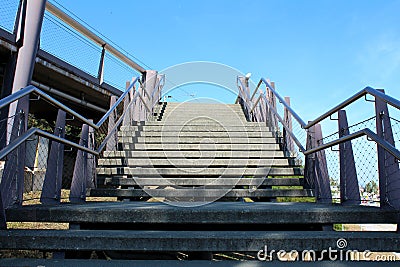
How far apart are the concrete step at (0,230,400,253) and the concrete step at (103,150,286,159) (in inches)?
95.3

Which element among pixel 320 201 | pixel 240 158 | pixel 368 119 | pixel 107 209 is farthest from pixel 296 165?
pixel 107 209

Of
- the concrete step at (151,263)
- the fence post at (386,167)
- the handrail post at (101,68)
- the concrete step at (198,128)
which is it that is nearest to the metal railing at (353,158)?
the fence post at (386,167)

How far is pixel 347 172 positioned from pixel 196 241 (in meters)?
1.57

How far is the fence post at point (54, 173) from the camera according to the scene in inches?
106

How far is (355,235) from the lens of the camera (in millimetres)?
1834

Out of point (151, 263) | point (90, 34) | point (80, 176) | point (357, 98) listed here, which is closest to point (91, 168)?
point (80, 176)

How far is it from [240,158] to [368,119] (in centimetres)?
201

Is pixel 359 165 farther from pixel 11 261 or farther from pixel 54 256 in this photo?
pixel 11 261

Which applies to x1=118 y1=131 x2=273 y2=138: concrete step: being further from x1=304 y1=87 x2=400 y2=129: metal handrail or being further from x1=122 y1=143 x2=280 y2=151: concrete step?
x1=304 y1=87 x2=400 y2=129: metal handrail

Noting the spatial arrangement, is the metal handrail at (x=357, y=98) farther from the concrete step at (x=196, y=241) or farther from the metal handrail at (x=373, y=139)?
the concrete step at (x=196, y=241)

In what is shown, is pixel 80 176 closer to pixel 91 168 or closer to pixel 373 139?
pixel 91 168

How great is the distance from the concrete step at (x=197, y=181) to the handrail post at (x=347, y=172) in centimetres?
79

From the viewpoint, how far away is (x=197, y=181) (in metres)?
3.61

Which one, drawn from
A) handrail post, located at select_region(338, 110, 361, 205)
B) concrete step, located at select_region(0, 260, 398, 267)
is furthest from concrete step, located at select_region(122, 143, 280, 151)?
concrete step, located at select_region(0, 260, 398, 267)
